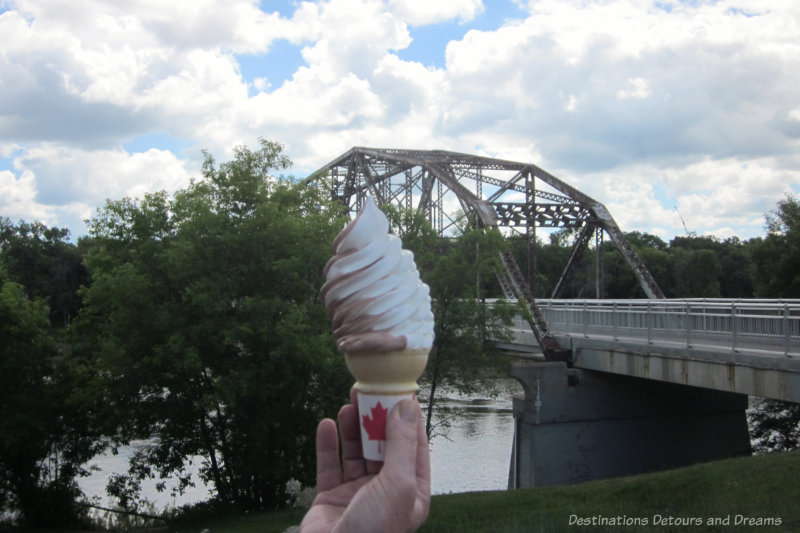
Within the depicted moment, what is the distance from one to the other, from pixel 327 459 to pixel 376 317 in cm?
110

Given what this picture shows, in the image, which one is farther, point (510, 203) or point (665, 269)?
point (665, 269)

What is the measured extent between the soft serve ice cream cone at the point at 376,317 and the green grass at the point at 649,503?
5.80 m

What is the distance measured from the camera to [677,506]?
10016mm

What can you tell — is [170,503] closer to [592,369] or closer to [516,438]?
[516,438]

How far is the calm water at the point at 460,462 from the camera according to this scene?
20.0 m

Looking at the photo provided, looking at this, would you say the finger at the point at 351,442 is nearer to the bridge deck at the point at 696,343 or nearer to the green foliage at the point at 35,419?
the bridge deck at the point at 696,343

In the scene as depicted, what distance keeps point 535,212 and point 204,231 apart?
20.8 meters

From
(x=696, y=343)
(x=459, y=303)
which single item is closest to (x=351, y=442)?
(x=696, y=343)

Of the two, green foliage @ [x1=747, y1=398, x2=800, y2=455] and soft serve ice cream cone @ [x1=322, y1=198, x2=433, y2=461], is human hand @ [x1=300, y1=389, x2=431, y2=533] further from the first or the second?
green foliage @ [x1=747, y1=398, x2=800, y2=455]

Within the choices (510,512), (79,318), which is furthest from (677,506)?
(79,318)

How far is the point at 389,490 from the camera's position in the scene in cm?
409

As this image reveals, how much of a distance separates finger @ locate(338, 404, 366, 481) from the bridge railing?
9504mm

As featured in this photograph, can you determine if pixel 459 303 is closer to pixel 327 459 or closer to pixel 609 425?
pixel 609 425

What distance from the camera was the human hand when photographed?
161 inches
